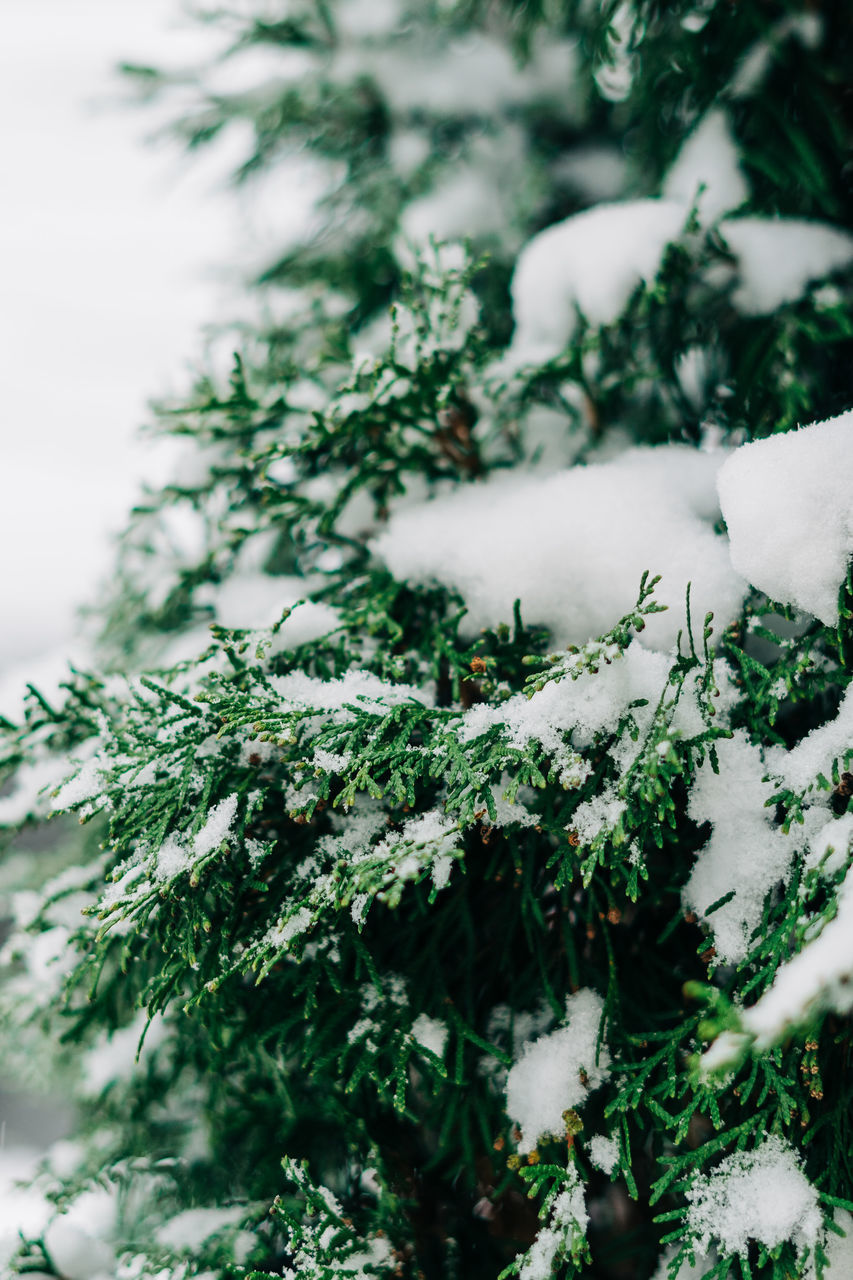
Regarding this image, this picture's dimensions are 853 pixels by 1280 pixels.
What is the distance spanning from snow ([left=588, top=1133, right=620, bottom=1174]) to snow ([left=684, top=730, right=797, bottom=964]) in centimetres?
41

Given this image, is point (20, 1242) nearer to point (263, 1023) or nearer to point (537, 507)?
point (263, 1023)

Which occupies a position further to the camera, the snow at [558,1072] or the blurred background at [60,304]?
the blurred background at [60,304]

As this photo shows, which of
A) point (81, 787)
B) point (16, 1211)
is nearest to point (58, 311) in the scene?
point (16, 1211)

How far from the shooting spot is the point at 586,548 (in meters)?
1.45

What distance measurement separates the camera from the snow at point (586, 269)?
1.75 meters

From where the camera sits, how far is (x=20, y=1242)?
5.24ft

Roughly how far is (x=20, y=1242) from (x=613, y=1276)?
1368mm

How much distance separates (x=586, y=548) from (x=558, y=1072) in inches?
38.1

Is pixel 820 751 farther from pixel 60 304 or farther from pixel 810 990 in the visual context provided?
pixel 60 304

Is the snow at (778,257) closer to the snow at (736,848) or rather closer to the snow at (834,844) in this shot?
the snow at (736,848)

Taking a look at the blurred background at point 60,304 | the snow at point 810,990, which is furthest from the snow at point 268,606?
the blurred background at point 60,304

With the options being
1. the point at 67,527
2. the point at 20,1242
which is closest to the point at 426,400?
the point at 20,1242

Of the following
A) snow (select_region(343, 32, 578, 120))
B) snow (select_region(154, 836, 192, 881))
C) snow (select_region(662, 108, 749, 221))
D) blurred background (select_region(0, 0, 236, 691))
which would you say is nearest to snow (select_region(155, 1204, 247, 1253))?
snow (select_region(154, 836, 192, 881))

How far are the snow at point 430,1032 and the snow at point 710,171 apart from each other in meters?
1.95
